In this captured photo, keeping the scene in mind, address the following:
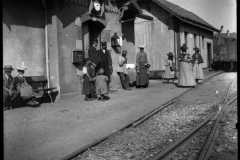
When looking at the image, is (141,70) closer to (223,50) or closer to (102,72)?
(102,72)

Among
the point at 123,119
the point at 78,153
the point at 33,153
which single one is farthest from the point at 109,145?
the point at 123,119

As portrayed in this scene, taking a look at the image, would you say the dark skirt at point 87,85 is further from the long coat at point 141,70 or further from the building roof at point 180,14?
the building roof at point 180,14

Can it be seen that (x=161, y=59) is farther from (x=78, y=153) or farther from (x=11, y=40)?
(x=78, y=153)

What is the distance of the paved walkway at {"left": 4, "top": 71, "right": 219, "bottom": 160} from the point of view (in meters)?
4.25

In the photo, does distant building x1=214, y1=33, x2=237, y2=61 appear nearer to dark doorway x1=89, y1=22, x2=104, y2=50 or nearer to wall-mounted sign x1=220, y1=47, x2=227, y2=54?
wall-mounted sign x1=220, y1=47, x2=227, y2=54

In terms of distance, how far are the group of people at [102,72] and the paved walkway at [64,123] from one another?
43 centimetres

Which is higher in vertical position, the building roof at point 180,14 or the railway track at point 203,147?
the building roof at point 180,14

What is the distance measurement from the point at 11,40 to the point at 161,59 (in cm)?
1330

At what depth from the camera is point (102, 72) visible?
8.35 metres

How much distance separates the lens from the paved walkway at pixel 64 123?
13.9 ft

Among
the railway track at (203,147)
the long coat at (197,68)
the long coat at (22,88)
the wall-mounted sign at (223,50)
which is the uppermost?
the wall-mounted sign at (223,50)

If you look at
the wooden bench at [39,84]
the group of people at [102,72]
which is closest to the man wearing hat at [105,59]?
the group of people at [102,72]

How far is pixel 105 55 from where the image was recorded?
9.82 metres

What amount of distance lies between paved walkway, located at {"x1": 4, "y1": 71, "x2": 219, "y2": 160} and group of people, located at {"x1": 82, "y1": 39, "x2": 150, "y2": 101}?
0.43 meters
